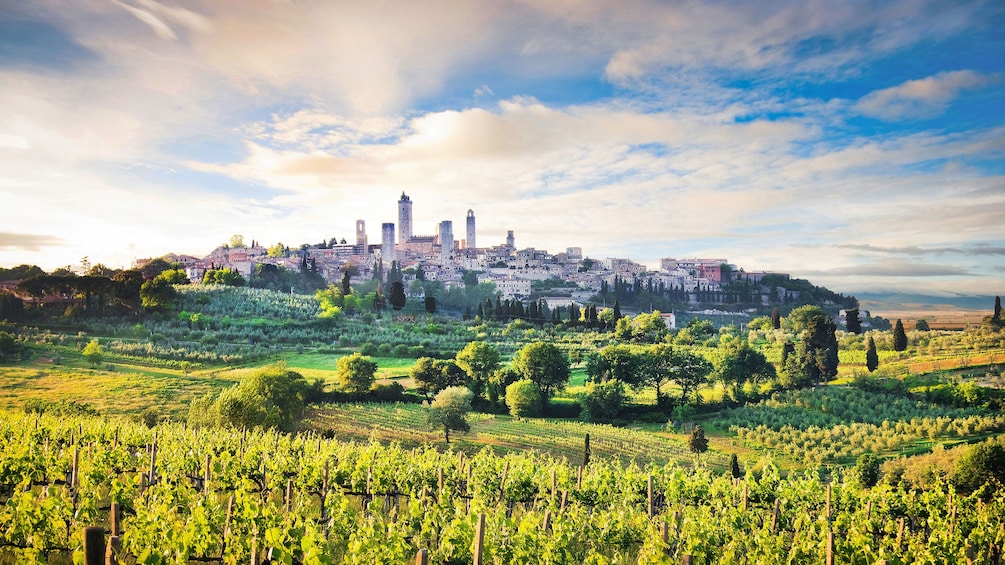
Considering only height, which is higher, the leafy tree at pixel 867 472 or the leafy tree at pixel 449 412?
the leafy tree at pixel 449 412

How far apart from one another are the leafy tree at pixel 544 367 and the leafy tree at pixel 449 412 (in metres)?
3.08

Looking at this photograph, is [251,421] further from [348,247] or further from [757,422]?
[348,247]

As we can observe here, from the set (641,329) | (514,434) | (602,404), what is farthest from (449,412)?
(641,329)

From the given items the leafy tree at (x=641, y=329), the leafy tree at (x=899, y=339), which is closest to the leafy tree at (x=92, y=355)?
the leafy tree at (x=641, y=329)

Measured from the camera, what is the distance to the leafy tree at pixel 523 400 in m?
17.2

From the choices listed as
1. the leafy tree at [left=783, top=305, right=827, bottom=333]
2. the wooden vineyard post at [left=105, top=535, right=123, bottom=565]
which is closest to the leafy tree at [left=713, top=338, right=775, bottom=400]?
the leafy tree at [left=783, top=305, right=827, bottom=333]

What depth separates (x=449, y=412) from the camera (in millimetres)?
15438

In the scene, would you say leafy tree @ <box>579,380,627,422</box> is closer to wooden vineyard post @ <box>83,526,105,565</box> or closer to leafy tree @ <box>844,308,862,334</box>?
leafy tree @ <box>844,308,862,334</box>

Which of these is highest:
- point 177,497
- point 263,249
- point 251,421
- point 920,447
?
point 263,249

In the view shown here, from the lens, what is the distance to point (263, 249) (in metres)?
51.7

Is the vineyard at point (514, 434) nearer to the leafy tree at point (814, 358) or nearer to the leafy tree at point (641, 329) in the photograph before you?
the leafy tree at point (814, 358)

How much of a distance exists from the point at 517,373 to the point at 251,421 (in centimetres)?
831

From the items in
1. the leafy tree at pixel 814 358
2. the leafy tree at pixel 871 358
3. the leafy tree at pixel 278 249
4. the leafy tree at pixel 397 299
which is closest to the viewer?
the leafy tree at pixel 871 358

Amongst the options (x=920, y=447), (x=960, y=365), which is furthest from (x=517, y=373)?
(x=960, y=365)
